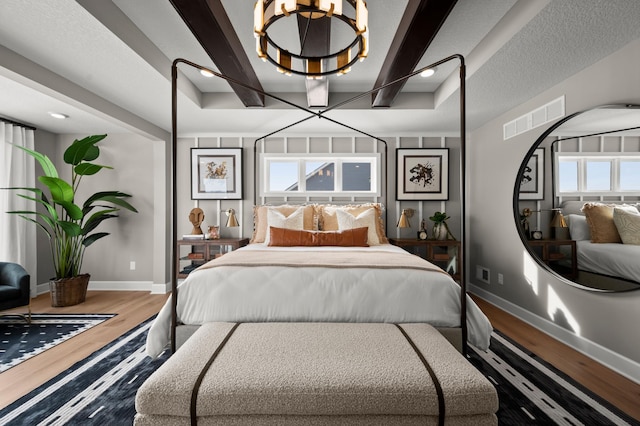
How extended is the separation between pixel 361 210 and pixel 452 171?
5.08 ft

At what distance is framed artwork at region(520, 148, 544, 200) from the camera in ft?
9.23

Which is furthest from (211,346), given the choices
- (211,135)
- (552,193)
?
(211,135)

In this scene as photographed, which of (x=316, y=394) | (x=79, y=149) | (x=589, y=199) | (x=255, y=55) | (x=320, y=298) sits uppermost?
(x=255, y=55)

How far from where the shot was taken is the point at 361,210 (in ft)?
12.1

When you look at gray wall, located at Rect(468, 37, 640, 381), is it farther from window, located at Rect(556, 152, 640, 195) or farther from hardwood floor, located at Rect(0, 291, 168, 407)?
hardwood floor, located at Rect(0, 291, 168, 407)

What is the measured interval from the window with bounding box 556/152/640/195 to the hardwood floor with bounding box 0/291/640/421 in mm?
1264

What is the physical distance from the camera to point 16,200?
379 cm

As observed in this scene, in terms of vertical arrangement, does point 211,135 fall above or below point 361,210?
above

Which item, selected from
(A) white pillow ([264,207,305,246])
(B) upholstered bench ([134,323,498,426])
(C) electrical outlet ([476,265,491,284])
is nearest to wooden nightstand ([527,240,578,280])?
(C) electrical outlet ([476,265,491,284])

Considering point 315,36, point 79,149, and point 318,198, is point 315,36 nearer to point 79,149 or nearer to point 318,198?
point 318,198

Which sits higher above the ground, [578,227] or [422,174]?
[422,174]

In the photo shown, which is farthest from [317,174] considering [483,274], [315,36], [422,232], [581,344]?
[581,344]

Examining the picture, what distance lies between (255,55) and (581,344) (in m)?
3.54

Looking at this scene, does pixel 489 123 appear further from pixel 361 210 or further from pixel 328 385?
pixel 328 385
